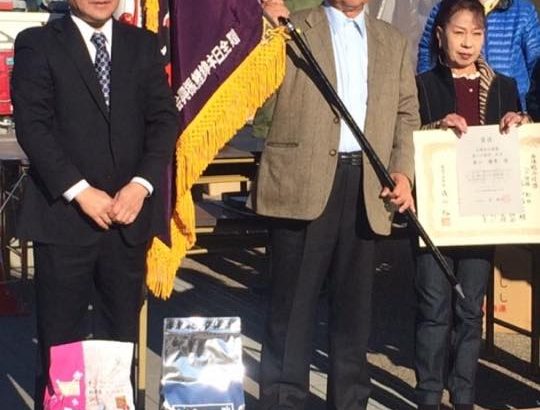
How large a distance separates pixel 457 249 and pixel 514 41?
3.85ft

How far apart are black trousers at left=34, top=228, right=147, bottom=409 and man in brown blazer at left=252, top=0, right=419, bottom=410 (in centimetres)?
65

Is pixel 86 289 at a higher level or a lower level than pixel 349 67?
lower

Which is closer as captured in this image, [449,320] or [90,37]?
[90,37]

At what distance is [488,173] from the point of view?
4.94 meters

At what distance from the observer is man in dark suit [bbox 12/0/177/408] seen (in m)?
4.17

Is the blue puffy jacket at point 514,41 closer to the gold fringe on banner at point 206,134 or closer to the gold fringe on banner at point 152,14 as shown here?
the gold fringe on banner at point 206,134

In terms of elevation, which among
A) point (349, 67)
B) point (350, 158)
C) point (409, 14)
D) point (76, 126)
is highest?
point (409, 14)

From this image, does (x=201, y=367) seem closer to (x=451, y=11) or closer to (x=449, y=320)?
(x=449, y=320)

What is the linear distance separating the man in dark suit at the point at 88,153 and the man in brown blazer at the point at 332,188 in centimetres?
54

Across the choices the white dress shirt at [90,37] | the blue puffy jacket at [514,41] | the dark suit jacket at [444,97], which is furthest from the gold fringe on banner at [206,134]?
the blue puffy jacket at [514,41]

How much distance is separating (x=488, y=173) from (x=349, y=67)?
752 mm

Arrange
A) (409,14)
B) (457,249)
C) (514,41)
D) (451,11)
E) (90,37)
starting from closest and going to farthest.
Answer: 1. (90,37)
2. (451,11)
3. (457,249)
4. (514,41)
5. (409,14)

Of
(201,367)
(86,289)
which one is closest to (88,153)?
(86,289)

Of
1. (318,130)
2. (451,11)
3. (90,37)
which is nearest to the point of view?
(90,37)
